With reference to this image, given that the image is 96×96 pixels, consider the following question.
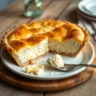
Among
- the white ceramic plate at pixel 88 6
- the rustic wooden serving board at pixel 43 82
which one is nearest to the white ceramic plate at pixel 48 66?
the rustic wooden serving board at pixel 43 82

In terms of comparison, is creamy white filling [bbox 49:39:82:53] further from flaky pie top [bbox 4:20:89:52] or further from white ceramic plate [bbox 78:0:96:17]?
white ceramic plate [bbox 78:0:96:17]

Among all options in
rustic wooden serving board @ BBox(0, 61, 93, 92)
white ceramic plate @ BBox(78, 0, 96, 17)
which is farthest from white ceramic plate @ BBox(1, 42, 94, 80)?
white ceramic plate @ BBox(78, 0, 96, 17)

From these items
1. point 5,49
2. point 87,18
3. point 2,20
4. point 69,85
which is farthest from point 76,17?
point 69,85

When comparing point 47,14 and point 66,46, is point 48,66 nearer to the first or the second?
point 66,46

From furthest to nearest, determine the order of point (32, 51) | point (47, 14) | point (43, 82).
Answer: point (47, 14)
point (32, 51)
point (43, 82)

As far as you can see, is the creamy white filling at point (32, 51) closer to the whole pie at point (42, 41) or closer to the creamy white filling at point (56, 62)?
the whole pie at point (42, 41)

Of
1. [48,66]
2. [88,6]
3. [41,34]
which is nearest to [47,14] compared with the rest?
[88,6]

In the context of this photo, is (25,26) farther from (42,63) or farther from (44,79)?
(44,79)
